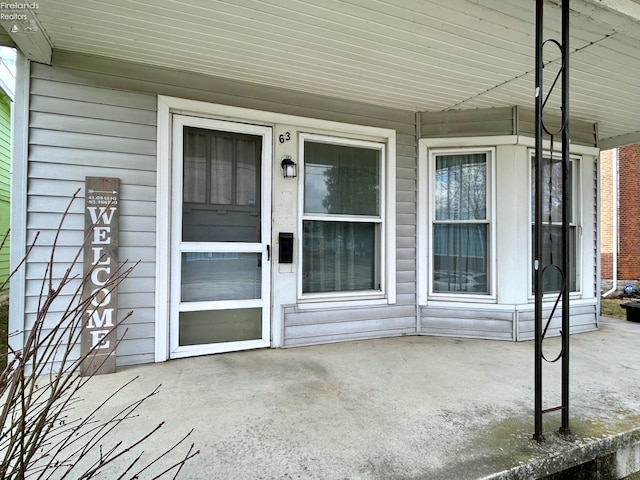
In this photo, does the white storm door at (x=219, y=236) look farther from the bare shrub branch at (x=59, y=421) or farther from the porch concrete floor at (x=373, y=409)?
the bare shrub branch at (x=59, y=421)

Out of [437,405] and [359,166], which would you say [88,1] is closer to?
[359,166]

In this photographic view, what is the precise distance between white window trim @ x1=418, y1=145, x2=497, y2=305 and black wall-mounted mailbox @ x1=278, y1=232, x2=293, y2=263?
1.52m

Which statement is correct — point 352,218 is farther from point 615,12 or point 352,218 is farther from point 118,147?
point 615,12

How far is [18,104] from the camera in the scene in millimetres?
2750

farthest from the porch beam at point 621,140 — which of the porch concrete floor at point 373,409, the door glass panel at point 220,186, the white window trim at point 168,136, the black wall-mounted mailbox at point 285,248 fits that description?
the door glass panel at point 220,186

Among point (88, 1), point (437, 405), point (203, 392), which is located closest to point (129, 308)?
point (203, 392)

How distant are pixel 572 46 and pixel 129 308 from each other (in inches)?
162

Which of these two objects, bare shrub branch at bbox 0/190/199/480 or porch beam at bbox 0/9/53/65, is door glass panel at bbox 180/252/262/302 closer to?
bare shrub branch at bbox 0/190/199/480

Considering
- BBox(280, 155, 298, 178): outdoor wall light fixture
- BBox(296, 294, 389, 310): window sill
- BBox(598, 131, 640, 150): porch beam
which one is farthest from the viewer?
BBox(598, 131, 640, 150): porch beam

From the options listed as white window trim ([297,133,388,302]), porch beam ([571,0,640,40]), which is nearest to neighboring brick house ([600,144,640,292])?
white window trim ([297,133,388,302])

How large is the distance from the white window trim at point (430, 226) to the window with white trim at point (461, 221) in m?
0.01

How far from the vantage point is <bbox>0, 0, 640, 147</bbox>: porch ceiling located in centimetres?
239

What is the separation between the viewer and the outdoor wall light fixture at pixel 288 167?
3.55 meters

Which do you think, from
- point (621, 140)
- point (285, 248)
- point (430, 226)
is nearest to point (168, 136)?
point (285, 248)
